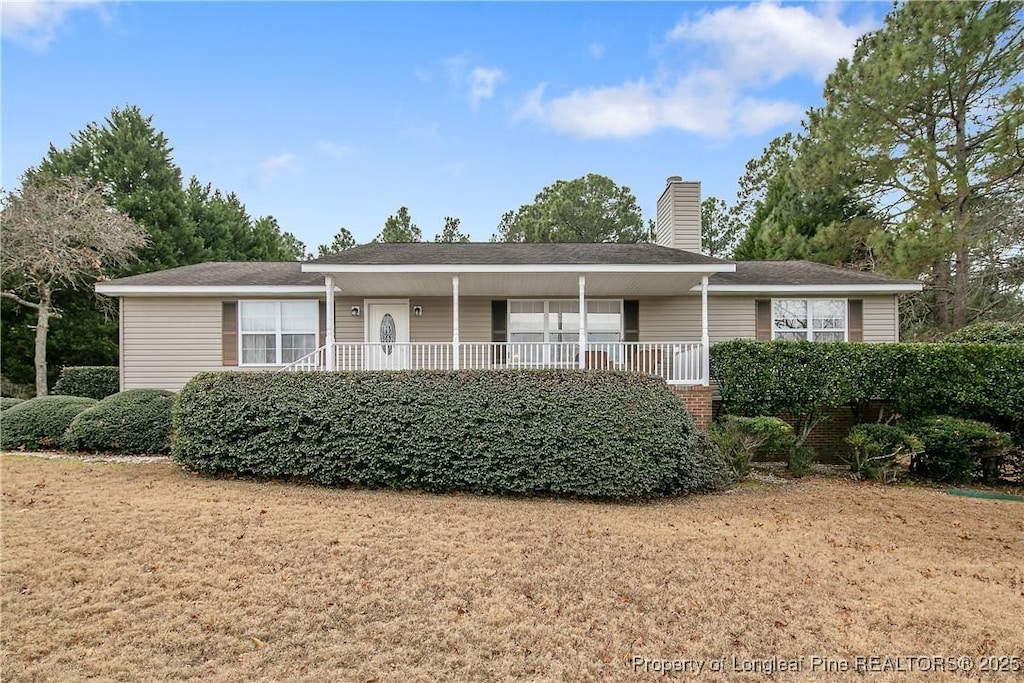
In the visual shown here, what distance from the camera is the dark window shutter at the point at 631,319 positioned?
13.4 m

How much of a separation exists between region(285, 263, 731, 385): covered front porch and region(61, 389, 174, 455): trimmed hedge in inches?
95.7

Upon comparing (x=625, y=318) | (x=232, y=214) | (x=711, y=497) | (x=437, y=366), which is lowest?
(x=711, y=497)

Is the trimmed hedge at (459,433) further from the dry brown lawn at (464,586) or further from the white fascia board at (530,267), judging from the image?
the white fascia board at (530,267)

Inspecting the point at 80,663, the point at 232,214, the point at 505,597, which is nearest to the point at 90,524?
the point at 80,663

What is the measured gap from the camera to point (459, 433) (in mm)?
8398

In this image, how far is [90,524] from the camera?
593 cm

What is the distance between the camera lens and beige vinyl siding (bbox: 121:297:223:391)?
1293 centimetres

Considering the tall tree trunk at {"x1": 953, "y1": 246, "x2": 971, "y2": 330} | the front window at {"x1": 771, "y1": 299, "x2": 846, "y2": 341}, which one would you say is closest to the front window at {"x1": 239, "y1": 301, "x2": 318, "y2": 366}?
the front window at {"x1": 771, "y1": 299, "x2": 846, "y2": 341}

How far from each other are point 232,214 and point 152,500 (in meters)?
25.3

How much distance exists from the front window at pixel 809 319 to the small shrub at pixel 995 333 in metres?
2.19

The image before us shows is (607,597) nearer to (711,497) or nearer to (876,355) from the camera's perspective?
(711,497)

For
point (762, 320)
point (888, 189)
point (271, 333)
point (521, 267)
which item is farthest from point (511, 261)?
point (888, 189)

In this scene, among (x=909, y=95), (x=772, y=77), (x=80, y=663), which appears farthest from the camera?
(x=909, y=95)

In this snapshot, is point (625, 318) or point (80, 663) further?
point (625, 318)
